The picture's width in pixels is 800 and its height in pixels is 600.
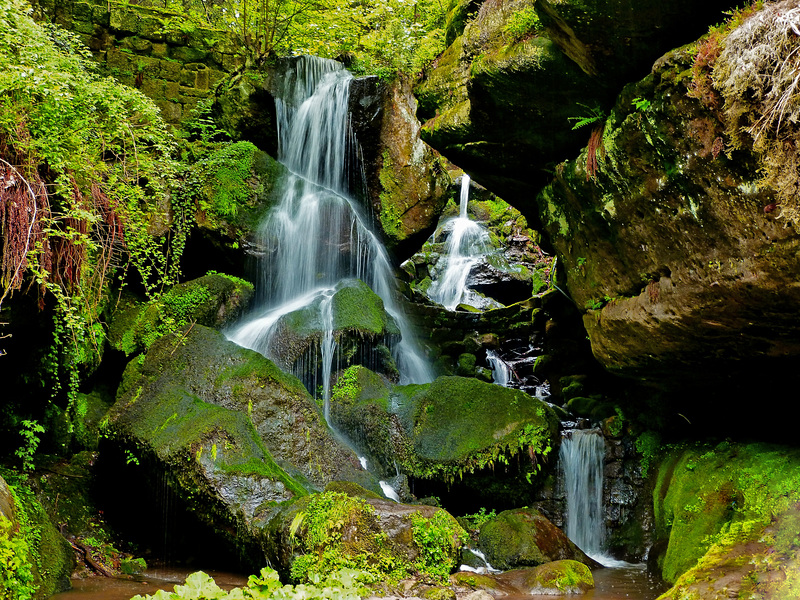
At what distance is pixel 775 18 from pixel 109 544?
346 inches

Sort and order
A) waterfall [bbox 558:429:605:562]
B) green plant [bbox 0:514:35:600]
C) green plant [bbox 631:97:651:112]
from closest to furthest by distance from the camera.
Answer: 1. green plant [bbox 0:514:35:600]
2. green plant [bbox 631:97:651:112]
3. waterfall [bbox 558:429:605:562]

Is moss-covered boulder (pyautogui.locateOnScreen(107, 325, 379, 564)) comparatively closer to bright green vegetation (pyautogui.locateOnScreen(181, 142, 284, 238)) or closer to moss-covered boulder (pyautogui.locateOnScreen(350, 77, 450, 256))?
bright green vegetation (pyautogui.locateOnScreen(181, 142, 284, 238))

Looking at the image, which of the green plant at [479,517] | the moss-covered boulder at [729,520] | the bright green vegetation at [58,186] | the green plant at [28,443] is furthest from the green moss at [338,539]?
the green plant at [28,443]

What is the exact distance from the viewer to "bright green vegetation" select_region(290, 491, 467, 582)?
6008 millimetres

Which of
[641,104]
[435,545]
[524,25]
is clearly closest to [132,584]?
[435,545]

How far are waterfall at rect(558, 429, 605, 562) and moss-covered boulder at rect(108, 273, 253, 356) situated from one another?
6.00 meters

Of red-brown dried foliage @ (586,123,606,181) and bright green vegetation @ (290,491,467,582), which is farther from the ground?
red-brown dried foliage @ (586,123,606,181)

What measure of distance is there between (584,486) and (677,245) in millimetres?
4743

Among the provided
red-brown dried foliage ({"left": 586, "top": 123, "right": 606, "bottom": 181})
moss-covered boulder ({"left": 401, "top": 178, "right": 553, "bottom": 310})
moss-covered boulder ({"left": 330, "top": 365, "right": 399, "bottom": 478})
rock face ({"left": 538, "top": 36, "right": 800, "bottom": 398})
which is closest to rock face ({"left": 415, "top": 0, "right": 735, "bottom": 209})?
red-brown dried foliage ({"left": 586, "top": 123, "right": 606, "bottom": 181})

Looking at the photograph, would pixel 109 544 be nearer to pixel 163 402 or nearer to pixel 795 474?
pixel 163 402

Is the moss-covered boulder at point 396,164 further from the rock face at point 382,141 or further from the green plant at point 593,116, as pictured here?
the green plant at point 593,116

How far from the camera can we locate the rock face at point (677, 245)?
16.9 ft

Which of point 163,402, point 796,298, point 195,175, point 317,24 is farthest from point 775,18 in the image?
point 317,24

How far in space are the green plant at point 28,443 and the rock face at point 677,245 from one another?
22.5 ft
